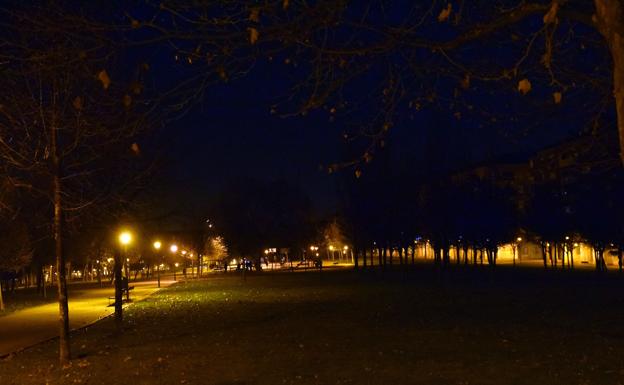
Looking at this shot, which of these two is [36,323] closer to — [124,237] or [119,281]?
[124,237]

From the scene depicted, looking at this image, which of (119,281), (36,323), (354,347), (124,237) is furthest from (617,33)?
(36,323)

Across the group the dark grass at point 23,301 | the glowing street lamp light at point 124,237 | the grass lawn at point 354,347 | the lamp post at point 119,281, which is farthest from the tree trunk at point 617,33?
the dark grass at point 23,301

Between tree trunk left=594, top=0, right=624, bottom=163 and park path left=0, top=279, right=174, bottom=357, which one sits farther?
park path left=0, top=279, right=174, bottom=357

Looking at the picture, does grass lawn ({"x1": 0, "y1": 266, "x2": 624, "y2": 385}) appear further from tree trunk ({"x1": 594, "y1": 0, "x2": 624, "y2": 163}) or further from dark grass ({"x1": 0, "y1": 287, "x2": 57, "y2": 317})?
dark grass ({"x1": 0, "y1": 287, "x2": 57, "y2": 317})

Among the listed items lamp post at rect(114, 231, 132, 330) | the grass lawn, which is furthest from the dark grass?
the grass lawn

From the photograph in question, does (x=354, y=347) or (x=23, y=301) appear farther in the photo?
(x=23, y=301)

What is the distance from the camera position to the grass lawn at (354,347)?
11.2 m

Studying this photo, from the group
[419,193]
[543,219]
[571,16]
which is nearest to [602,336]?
[571,16]

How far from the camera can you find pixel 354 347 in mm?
14273

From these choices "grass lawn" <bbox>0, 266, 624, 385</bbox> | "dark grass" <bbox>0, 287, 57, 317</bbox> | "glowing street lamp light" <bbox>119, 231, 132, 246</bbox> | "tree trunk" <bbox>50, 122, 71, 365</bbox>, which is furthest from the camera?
"dark grass" <bbox>0, 287, 57, 317</bbox>

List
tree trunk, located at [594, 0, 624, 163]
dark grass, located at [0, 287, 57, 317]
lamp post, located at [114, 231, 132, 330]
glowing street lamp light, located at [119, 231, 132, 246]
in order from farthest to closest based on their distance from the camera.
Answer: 1. dark grass, located at [0, 287, 57, 317]
2. glowing street lamp light, located at [119, 231, 132, 246]
3. lamp post, located at [114, 231, 132, 330]
4. tree trunk, located at [594, 0, 624, 163]

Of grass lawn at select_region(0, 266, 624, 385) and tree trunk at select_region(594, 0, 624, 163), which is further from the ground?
tree trunk at select_region(594, 0, 624, 163)

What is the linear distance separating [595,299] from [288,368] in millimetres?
17395

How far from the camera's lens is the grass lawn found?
443 inches
